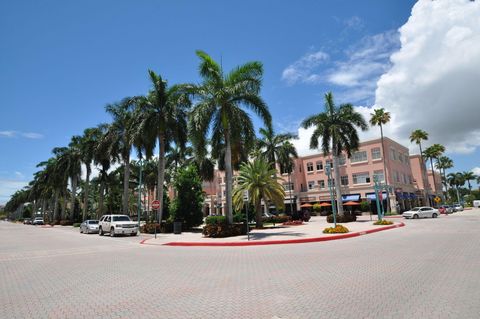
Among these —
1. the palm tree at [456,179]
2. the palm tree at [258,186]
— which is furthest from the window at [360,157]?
the palm tree at [456,179]

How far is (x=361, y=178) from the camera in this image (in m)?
56.6

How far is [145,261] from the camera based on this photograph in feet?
38.6

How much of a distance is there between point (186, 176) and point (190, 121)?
31.7ft

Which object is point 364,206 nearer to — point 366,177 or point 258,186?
point 366,177

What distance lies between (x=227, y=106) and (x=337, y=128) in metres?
16.7

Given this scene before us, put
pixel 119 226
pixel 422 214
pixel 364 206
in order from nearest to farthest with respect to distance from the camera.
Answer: pixel 119 226
pixel 422 214
pixel 364 206

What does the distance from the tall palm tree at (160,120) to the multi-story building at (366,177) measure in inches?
1003

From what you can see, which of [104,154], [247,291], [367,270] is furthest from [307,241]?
[104,154]

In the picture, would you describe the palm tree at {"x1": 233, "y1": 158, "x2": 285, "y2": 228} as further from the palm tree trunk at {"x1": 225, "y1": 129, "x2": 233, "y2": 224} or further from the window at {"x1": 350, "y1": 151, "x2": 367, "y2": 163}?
the window at {"x1": 350, "y1": 151, "x2": 367, "y2": 163}

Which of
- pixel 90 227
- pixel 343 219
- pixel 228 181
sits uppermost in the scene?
pixel 228 181

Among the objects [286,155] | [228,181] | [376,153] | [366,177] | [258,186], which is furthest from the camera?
[366,177]

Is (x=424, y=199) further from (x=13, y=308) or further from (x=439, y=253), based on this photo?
(x=13, y=308)

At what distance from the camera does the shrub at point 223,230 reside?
2038 cm

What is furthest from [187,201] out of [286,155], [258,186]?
[286,155]
